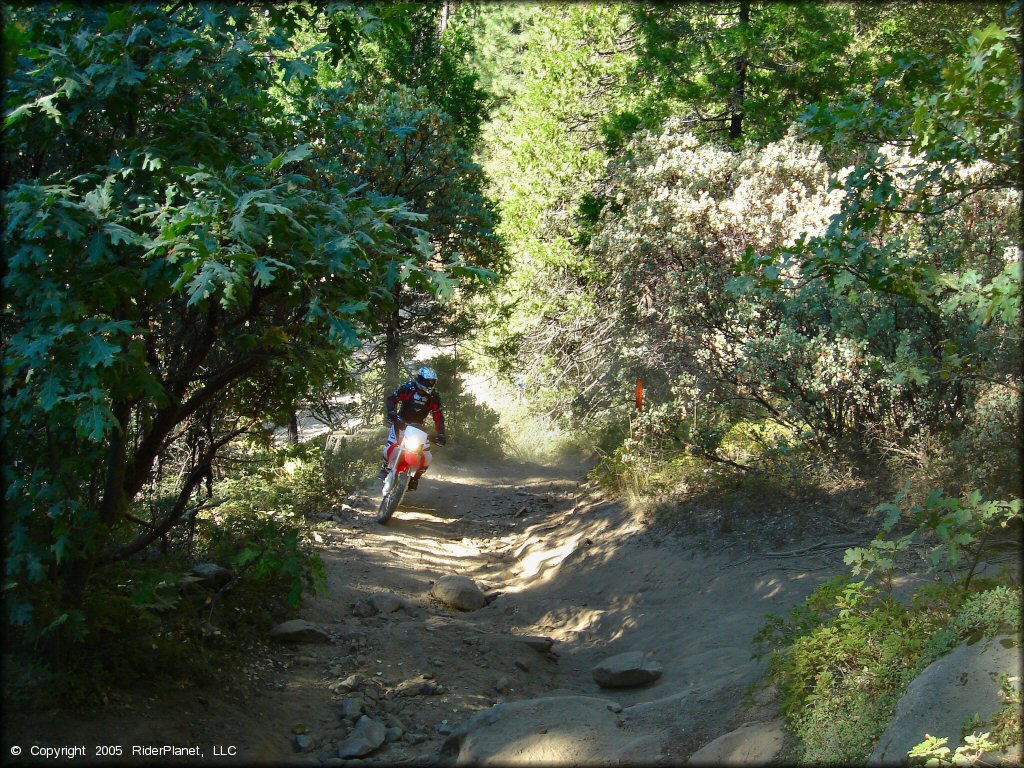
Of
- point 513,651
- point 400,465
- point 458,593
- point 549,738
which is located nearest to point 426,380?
point 400,465

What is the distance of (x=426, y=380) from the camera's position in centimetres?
1082

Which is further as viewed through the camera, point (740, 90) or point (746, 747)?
point (740, 90)

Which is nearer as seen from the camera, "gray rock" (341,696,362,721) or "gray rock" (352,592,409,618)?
"gray rock" (341,696,362,721)

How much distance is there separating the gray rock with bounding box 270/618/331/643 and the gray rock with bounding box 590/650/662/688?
2.12m

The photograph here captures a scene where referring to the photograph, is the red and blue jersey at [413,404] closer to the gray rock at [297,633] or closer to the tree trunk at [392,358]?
the tree trunk at [392,358]

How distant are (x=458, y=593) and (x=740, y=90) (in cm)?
935

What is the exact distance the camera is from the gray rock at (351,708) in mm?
5363

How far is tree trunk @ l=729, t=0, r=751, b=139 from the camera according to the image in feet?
42.0

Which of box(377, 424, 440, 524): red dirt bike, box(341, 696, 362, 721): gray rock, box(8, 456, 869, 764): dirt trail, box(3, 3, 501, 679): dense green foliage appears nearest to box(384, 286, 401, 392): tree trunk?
box(8, 456, 869, 764): dirt trail

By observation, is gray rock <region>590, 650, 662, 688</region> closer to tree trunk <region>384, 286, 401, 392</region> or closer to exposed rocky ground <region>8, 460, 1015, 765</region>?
exposed rocky ground <region>8, 460, 1015, 765</region>

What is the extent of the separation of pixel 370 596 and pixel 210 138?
4573 mm

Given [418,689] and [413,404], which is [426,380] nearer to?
[413,404]

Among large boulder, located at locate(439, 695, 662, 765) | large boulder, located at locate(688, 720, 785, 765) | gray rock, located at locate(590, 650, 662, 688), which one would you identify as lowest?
gray rock, located at locate(590, 650, 662, 688)

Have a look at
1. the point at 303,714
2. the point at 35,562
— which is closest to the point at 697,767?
the point at 303,714
